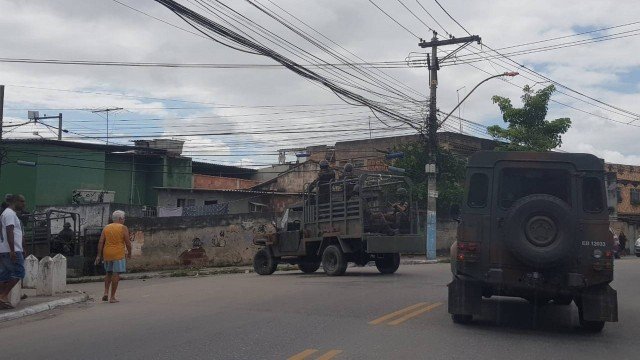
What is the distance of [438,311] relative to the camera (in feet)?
34.0

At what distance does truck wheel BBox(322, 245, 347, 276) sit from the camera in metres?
17.3

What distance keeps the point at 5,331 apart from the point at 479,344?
6433mm

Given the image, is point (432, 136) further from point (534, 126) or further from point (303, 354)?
point (303, 354)

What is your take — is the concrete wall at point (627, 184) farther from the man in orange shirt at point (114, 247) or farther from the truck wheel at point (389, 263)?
the man in orange shirt at point (114, 247)

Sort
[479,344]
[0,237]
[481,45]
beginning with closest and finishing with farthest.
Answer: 1. [479,344]
2. [0,237]
3. [481,45]

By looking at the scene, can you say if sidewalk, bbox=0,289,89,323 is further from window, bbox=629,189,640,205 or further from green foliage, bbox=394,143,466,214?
window, bbox=629,189,640,205

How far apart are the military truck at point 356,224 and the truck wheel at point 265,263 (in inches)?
31.5

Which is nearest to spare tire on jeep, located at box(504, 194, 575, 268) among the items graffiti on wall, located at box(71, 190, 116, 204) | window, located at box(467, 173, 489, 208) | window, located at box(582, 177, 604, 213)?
window, located at box(582, 177, 604, 213)

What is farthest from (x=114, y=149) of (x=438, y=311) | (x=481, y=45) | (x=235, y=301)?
(x=438, y=311)

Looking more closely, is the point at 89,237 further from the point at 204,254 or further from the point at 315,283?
the point at 315,283

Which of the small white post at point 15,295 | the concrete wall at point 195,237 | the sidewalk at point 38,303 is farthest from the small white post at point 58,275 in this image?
the concrete wall at point 195,237

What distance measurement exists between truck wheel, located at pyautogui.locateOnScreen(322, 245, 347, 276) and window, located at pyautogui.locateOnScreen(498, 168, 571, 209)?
8.80 m

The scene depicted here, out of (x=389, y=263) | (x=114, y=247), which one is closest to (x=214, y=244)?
(x=389, y=263)

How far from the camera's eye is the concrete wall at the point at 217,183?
47812 mm
